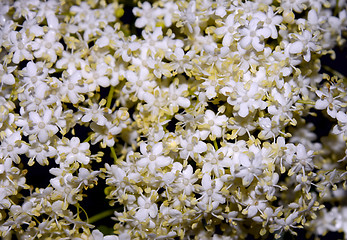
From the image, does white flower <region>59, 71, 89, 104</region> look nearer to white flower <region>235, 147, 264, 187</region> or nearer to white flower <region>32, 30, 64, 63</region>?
white flower <region>32, 30, 64, 63</region>

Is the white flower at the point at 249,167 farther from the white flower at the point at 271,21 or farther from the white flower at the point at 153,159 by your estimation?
the white flower at the point at 271,21

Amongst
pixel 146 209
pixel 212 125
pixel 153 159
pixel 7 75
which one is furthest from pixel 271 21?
pixel 7 75

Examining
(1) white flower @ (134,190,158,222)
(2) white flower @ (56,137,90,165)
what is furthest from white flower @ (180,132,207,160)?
(2) white flower @ (56,137,90,165)

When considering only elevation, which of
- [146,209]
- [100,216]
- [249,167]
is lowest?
[100,216]

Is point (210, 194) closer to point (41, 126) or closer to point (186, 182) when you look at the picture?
point (186, 182)

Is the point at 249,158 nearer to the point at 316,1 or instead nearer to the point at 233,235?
the point at 233,235

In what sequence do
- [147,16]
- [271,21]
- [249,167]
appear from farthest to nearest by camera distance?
1. [147,16]
2. [271,21]
3. [249,167]

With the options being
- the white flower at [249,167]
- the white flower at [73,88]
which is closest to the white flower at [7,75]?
the white flower at [73,88]

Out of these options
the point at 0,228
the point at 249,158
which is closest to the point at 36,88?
the point at 0,228
